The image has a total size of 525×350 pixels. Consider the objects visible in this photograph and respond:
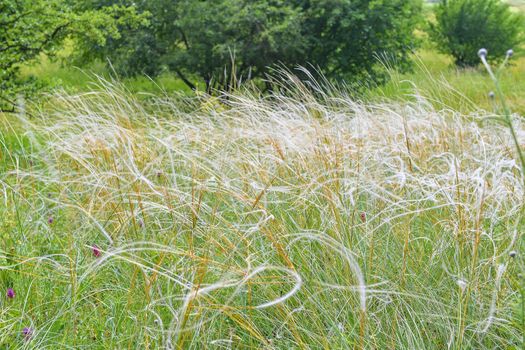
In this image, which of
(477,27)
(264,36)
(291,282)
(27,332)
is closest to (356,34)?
(264,36)

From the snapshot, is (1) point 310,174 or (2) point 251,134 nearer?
(1) point 310,174

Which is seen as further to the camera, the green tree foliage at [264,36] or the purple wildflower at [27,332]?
the green tree foliage at [264,36]

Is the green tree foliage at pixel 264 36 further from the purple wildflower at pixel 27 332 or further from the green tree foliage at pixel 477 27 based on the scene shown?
the purple wildflower at pixel 27 332

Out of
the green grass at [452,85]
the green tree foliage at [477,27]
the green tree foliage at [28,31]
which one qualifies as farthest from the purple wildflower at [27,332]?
the green tree foliage at [477,27]

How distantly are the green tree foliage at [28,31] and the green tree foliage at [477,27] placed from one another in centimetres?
1194

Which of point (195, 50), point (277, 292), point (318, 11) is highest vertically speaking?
point (277, 292)

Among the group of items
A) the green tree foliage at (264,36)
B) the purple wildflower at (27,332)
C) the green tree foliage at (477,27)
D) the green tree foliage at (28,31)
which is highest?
the purple wildflower at (27,332)

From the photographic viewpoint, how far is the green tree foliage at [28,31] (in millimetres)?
5430

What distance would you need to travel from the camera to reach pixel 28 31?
18.1 feet

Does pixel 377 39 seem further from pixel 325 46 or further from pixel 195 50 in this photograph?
pixel 195 50

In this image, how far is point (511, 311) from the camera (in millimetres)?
1861

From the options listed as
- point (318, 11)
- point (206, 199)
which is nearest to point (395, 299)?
point (206, 199)

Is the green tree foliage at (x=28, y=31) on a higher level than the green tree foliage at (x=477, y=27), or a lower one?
higher

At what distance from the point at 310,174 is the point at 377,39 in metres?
8.63
